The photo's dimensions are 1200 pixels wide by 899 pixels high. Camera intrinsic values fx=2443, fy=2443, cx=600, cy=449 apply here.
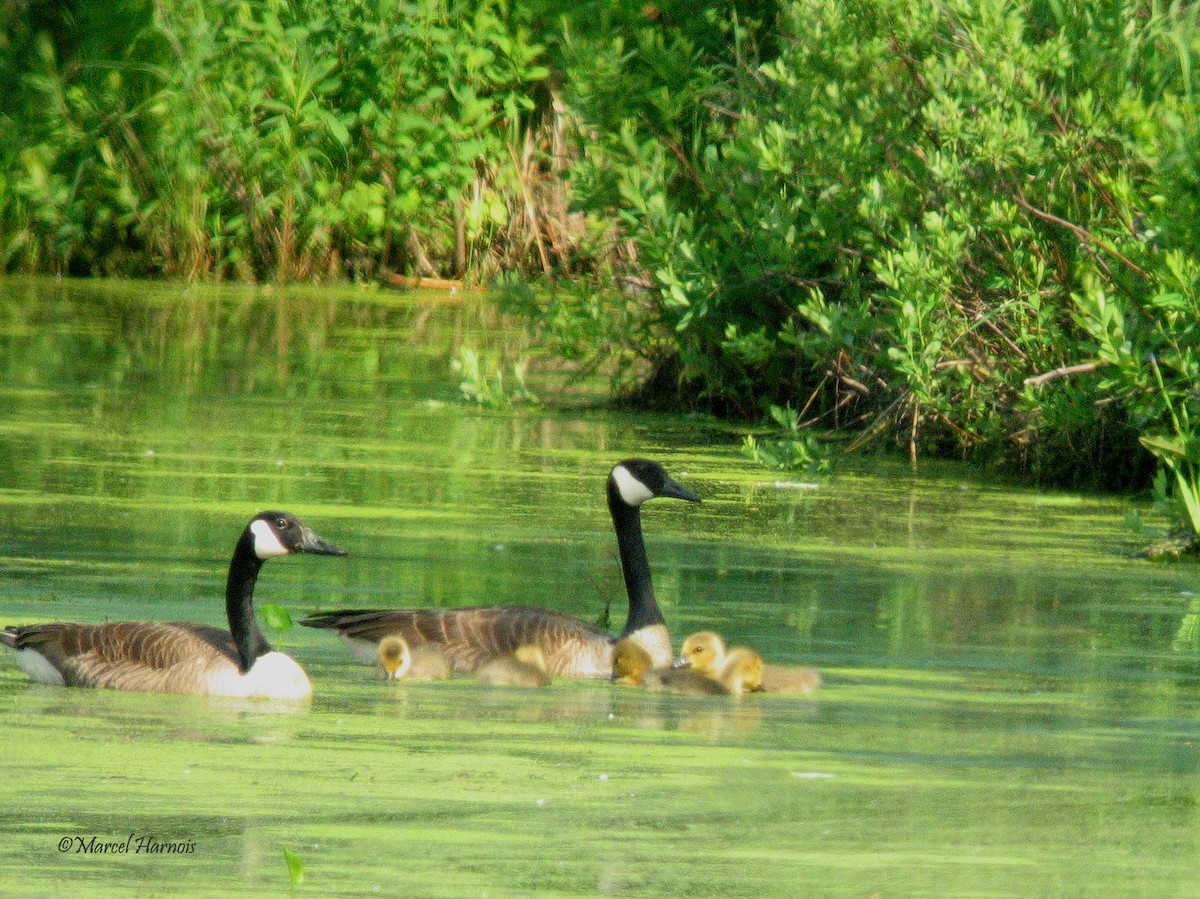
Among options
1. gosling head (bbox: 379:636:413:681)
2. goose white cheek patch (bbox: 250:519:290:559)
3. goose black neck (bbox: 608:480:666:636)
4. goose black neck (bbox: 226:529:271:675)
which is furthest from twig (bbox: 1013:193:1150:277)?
goose black neck (bbox: 226:529:271:675)

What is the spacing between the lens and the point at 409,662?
7273mm

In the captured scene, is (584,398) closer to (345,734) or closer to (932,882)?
(345,734)

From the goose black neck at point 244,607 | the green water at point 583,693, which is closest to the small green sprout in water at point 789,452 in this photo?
the green water at point 583,693

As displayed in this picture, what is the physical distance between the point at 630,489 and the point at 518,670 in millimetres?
1238

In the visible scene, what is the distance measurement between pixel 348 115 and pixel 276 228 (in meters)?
1.39

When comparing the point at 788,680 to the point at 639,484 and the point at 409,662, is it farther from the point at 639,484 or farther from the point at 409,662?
the point at 639,484

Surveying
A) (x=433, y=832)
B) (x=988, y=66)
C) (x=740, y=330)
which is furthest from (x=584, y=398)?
(x=433, y=832)

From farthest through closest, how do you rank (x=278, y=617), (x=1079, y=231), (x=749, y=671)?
(x=1079, y=231) < (x=278, y=617) < (x=749, y=671)

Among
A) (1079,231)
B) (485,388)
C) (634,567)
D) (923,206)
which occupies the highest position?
(923,206)

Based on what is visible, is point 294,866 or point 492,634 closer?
point 294,866

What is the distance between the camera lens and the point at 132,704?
268 inches

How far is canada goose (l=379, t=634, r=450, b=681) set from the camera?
23.5 ft

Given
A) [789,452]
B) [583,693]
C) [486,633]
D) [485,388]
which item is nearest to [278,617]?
[486,633]

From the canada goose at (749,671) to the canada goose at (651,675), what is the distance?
0.04m
